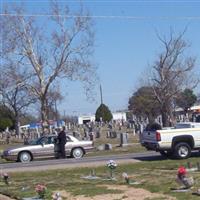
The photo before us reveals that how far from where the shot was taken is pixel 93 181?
57.1 ft

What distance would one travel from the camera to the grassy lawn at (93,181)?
1464 centimetres

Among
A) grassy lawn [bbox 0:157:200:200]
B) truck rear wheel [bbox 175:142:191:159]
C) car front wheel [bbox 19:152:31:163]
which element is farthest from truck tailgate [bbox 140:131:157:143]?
car front wheel [bbox 19:152:31:163]

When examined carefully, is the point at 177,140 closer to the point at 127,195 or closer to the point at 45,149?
the point at 45,149

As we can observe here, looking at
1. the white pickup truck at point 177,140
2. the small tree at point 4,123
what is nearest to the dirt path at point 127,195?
the white pickup truck at point 177,140

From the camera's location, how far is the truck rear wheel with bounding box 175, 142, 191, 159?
25266mm

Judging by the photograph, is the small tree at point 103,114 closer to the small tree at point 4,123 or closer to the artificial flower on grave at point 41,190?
the small tree at point 4,123

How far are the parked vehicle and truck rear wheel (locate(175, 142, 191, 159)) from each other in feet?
27.5

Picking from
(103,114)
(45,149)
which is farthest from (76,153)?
(103,114)

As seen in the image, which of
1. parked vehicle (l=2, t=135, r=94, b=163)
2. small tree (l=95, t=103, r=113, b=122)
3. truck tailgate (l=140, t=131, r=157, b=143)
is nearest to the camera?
truck tailgate (l=140, t=131, r=157, b=143)

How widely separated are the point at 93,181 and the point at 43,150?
1549cm

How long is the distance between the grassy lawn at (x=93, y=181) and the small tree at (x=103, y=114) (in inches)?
3329

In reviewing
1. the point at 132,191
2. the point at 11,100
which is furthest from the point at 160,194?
the point at 11,100

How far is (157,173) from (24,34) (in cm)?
3317

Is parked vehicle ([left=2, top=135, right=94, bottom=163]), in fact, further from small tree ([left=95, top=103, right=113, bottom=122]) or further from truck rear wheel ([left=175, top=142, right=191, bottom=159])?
small tree ([left=95, top=103, right=113, bottom=122])
